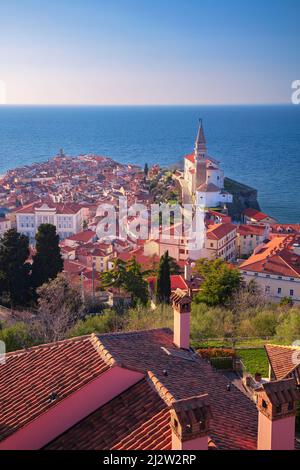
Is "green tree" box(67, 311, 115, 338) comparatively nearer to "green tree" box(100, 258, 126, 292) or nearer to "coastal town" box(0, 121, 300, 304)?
"green tree" box(100, 258, 126, 292)

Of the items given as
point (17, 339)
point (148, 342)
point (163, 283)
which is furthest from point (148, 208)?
point (148, 342)

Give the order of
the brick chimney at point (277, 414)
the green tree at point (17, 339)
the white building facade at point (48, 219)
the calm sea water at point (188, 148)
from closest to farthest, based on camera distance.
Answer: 1. the brick chimney at point (277, 414)
2. the green tree at point (17, 339)
3. the white building facade at point (48, 219)
4. the calm sea water at point (188, 148)

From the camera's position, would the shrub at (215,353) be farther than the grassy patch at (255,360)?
Yes

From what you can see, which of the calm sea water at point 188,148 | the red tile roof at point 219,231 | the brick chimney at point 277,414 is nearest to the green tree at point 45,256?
the red tile roof at point 219,231

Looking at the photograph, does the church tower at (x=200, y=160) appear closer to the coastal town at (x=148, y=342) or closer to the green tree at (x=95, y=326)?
the coastal town at (x=148, y=342)

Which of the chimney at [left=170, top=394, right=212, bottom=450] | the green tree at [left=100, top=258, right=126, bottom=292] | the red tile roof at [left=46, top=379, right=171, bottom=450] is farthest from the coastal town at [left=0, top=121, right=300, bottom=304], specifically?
the chimney at [left=170, top=394, right=212, bottom=450]
